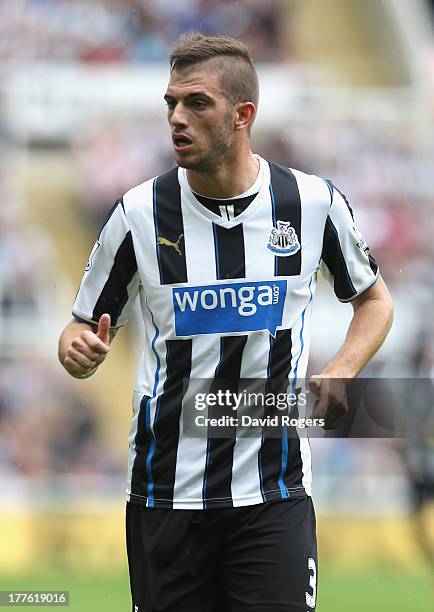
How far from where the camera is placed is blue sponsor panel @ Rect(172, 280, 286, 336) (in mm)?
3219

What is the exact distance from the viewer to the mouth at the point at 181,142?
3172 mm

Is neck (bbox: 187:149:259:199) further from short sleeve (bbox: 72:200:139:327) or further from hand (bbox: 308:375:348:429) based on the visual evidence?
hand (bbox: 308:375:348:429)

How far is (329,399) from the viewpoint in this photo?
3109 millimetres

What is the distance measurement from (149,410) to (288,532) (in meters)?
0.47

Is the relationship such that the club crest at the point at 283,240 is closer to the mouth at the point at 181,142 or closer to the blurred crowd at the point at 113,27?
the mouth at the point at 181,142

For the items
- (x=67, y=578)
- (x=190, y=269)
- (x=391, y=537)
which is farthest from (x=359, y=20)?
(x=190, y=269)

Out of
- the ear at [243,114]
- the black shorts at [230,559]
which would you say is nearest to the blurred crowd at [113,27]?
the ear at [243,114]

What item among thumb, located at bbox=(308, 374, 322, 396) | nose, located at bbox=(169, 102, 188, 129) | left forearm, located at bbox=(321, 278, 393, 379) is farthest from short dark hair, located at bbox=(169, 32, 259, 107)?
thumb, located at bbox=(308, 374, 322, 396)

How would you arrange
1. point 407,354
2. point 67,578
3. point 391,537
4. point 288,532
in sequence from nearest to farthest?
point 288,532 → point 67,578 → point 391,537 → point 407,354

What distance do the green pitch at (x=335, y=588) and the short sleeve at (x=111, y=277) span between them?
4.27 metres

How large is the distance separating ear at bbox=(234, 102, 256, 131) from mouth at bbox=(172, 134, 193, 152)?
16cm

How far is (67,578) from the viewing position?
29.9 ft

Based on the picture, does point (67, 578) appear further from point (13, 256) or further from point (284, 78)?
point (284, 78)

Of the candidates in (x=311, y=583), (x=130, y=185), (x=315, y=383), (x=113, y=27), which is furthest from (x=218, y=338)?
(x=113, y=27)
